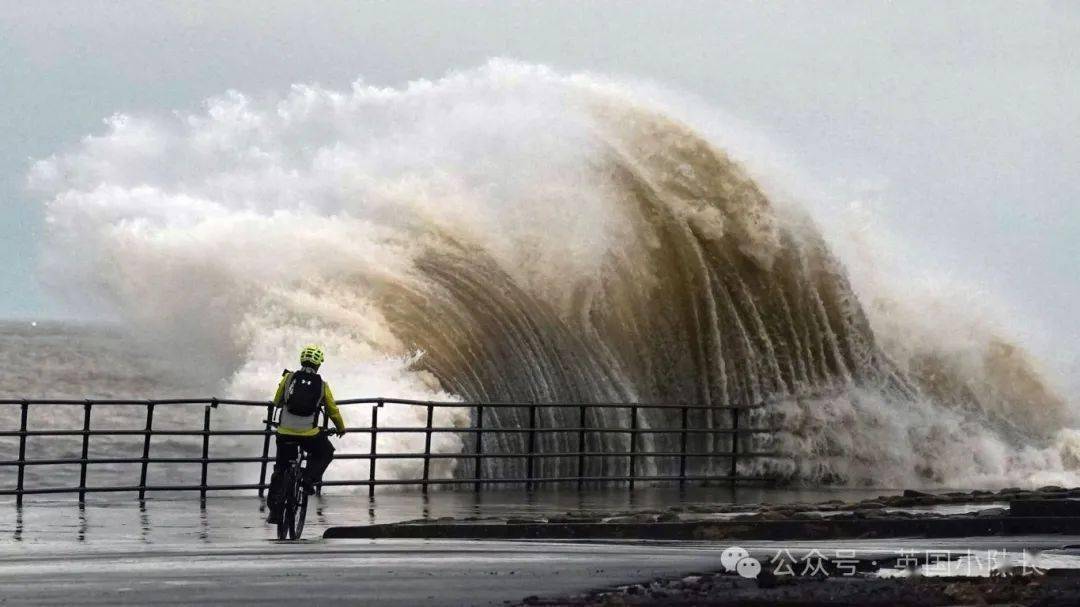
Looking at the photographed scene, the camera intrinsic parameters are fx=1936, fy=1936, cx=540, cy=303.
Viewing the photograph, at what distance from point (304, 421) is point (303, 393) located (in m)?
0.26

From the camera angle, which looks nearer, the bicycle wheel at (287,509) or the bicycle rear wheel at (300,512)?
the bicycle wheel at (287,509)

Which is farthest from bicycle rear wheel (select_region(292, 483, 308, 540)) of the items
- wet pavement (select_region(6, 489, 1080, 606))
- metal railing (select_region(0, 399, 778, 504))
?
metal railing (select_region(0, 399, 778, 504))

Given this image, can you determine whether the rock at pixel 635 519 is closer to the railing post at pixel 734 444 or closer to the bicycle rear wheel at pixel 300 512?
the bicycle rear wheel at pixel 300 512

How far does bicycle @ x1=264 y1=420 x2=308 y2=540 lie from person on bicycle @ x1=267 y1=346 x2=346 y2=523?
1.4 inches

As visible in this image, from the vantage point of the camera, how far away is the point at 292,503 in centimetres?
1493

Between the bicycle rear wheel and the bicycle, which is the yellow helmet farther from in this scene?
the bicycle rear wheel

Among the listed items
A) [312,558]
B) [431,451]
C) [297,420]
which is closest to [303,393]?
[297,420]

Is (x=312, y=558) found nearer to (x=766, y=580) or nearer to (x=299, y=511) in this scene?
(x=299, y=511)

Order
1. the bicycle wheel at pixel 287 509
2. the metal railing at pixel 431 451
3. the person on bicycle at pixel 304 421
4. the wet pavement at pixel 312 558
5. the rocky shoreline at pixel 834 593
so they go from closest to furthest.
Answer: the rocky shoreline at pixel 834 593 < the wet pavement at pixel 312 558 < the bicycle wheel at pixel 287 509 < the person on bicycle at pixel 304 421 < the metal railing at pixel 431 451

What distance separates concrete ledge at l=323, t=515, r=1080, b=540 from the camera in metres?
14.6

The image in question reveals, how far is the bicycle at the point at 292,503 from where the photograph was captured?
14922 mm

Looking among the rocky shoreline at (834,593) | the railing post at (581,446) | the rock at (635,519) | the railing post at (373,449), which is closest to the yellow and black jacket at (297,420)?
the rock at (635,519)

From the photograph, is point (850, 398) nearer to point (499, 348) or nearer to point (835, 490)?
point (835, 490)

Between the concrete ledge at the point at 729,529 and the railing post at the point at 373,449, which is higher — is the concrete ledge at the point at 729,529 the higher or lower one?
the lower one
